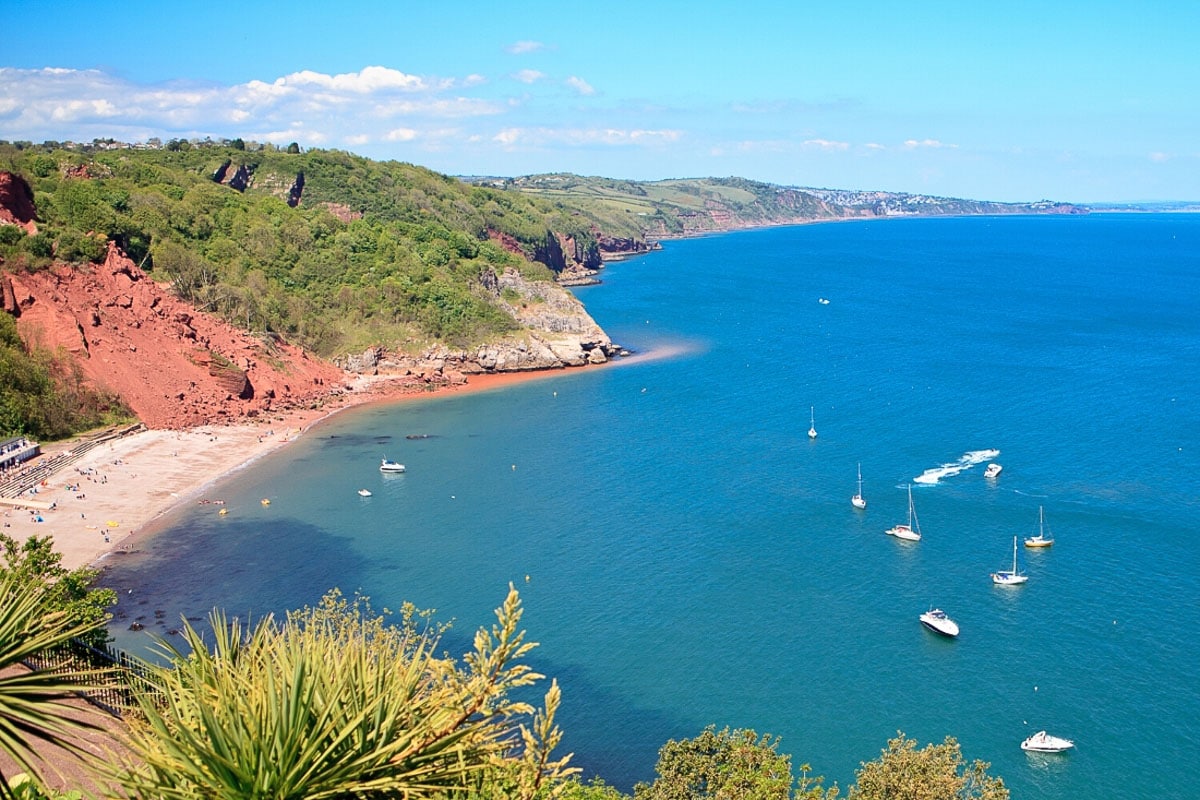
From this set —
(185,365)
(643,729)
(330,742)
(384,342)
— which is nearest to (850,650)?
(643,729)

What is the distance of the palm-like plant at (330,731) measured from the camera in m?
9.98

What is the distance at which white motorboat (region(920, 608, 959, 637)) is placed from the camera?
1720 inches

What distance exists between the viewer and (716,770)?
27.5 m

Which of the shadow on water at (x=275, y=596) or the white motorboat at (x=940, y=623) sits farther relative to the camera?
the white motorboat at (x=940, y=623)

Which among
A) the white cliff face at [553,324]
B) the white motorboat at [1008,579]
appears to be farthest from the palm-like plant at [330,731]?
the white cliff face at [553,324]

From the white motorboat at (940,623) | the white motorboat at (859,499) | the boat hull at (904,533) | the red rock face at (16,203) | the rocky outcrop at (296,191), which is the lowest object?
the white motorboat at (940,623)

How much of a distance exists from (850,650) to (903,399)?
159ft

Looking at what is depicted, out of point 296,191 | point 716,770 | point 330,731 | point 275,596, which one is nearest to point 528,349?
point 296,191

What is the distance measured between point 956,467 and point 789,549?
19142 mm

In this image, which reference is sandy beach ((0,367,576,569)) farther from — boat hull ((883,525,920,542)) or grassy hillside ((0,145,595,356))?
boat hull ((883,525,920,542))

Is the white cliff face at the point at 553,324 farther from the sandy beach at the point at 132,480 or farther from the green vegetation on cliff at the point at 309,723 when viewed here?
the green vegetation on cliff at the point at 309,723

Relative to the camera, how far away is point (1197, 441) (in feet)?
236

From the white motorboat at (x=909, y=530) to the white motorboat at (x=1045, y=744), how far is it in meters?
19.7

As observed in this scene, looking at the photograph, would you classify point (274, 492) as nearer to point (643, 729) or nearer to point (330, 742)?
point (643, 729)
